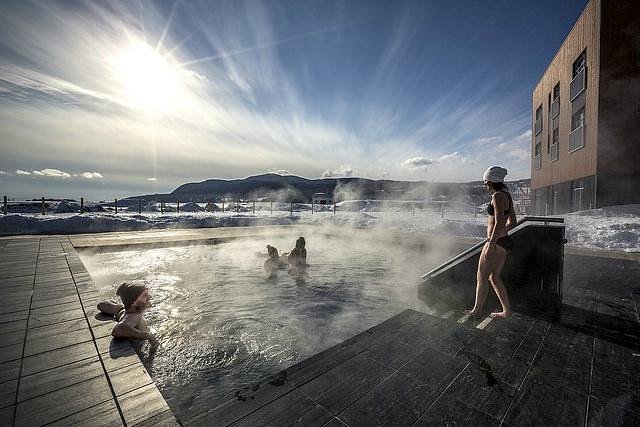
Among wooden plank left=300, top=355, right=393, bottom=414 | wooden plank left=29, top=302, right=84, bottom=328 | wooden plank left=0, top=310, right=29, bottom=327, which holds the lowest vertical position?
wooden plank left=300, top=355, right=393, bottom=414

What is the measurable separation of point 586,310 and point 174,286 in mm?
6568

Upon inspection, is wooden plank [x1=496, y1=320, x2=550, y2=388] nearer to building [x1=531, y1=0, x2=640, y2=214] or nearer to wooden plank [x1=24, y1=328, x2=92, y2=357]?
wooden plank [x1=24, y1=328, x2=92, y2=357]

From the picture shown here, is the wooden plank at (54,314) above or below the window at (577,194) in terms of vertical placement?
below

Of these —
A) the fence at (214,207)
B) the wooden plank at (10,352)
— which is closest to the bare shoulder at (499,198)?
the wooden plank at (10,352)

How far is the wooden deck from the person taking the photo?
4.89ft

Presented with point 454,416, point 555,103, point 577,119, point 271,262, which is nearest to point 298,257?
point 271,262

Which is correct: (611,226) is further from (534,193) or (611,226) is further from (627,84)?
(534,193)

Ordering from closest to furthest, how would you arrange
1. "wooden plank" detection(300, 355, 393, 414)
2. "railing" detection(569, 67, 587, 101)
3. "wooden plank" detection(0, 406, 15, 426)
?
"wooden plank" detection(0, 406, 15, 426) < "wooden plank" detection(300, 355, 393, 414) < "railing" detection(569, 67, 587, 101)

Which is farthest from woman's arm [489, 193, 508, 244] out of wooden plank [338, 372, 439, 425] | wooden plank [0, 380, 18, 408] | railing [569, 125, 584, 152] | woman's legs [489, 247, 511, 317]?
railing [569, 125, 584, 152]

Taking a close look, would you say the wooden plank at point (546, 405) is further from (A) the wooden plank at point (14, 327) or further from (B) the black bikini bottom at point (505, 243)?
(A) the wooden plank at point (14, 327)

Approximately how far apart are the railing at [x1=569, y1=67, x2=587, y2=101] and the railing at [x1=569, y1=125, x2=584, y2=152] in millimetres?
1777

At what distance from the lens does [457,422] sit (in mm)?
1441

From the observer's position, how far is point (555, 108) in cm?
1627

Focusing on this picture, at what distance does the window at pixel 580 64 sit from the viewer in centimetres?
1268
